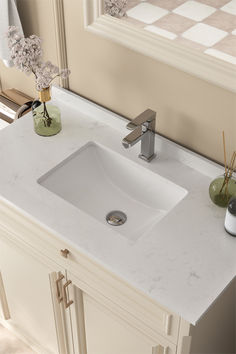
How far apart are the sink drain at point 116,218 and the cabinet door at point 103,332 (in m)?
0.23

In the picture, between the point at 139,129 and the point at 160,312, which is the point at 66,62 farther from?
the point at 160,312

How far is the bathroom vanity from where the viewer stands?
61.5 inches

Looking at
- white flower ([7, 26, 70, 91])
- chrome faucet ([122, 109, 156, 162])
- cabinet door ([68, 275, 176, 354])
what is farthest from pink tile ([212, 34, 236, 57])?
cabinet door ([68, 275, 176, 354])

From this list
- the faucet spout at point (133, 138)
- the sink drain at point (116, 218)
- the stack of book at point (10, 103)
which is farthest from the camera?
the stack of book at point (10, 103)

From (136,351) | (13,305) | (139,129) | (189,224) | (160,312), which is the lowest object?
(13,305)

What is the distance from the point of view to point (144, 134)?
1.85 metres

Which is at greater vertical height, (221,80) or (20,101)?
(221,80)

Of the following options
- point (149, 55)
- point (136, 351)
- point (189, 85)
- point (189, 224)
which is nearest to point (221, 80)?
point (189, 85)

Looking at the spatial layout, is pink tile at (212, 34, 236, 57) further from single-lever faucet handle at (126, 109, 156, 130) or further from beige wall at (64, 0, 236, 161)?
single-lever faucet handle at (126, 109, 156, 130)

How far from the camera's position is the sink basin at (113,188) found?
6.05 ft

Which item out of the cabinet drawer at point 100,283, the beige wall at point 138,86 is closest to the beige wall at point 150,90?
the beige wall at point 138,86

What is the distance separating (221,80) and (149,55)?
0.28 metres

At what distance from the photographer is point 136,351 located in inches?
70.6

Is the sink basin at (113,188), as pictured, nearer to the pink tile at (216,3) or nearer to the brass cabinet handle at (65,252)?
the brass cabinet handle at (65,252)
